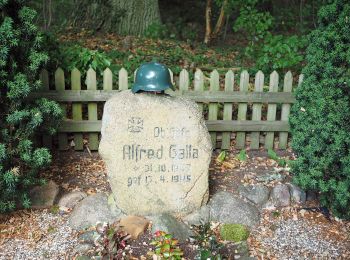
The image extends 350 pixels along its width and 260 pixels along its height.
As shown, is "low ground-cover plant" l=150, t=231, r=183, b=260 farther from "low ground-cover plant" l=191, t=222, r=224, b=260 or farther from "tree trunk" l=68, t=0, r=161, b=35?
"tree trunk" l=68, t=0, r=161, b=35

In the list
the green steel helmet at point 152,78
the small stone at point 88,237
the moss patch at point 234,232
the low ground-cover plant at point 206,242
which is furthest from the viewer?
the moss patch at point 234,232

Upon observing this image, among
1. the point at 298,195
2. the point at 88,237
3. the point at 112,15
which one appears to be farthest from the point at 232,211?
the point at 112,15

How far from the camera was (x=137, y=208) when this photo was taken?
442cm

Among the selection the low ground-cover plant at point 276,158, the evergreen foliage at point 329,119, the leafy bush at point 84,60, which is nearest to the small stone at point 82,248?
the evergreen foliage at point 329,119

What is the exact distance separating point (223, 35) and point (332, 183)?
25.9 ft

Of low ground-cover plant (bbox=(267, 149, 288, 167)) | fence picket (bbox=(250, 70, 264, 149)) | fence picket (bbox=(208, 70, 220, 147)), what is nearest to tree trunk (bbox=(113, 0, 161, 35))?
fence picket (bbox=(208, 70, 220, 147))

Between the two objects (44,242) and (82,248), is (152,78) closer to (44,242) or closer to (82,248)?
(82,248)

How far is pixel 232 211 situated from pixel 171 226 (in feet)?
2.42

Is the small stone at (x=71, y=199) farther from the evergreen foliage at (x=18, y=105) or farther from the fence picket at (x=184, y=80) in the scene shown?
the fence picket at (x=184, y=80)

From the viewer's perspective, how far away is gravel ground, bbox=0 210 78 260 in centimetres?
404

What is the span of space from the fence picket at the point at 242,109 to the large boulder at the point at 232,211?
1.30 m

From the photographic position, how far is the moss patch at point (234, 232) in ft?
14.1

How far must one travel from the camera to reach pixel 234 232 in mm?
4352

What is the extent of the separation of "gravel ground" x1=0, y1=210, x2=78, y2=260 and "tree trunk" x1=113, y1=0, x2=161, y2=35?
17.9ft
